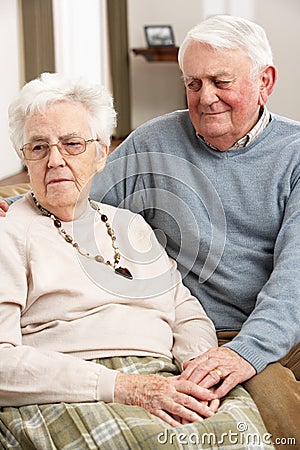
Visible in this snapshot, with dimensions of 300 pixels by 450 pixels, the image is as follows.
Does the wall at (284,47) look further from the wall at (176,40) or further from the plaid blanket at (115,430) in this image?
the plaid blanket at (115,430)

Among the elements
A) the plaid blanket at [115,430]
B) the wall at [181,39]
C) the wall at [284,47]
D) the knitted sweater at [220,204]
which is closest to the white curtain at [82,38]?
the wall at [181,39]

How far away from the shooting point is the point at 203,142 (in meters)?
2.21

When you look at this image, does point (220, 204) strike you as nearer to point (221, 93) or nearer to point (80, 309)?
point (221, 93)

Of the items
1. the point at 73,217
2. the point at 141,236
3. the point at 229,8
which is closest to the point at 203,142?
the point at 141,236

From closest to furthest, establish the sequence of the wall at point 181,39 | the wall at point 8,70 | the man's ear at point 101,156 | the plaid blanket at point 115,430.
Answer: the plaid blanket at point 115,430 < the man's ear at point 101,156 < the wall at point 8,70 < the wall at point 181,39

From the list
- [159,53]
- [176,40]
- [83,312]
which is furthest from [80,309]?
[176,40]

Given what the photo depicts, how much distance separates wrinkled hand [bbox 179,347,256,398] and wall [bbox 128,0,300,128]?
7072 millimetres

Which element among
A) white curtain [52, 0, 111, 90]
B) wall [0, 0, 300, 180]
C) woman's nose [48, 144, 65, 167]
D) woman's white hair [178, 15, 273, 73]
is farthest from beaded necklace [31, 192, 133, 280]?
wall [0, 0, 300, 180]

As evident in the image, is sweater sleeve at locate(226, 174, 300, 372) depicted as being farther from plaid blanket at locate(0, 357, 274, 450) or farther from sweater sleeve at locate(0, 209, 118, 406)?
sweater sleeve at locate(0, 209, 118, 406)

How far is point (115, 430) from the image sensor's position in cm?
153

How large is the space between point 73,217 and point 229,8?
7383 mm

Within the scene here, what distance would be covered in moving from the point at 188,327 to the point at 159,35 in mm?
7250

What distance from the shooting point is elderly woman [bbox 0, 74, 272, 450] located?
1.58m

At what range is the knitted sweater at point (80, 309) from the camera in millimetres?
1613
